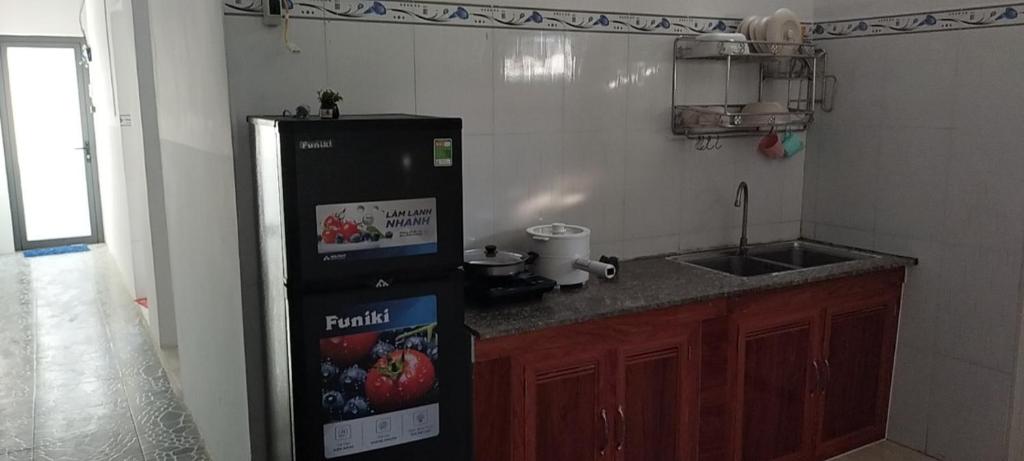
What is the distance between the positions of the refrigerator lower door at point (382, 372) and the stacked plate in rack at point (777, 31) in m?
1.74

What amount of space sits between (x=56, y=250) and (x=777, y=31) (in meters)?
6.72

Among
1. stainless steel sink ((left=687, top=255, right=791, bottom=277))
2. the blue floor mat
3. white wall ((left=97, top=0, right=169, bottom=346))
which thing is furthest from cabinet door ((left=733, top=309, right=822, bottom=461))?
the blue floor mat

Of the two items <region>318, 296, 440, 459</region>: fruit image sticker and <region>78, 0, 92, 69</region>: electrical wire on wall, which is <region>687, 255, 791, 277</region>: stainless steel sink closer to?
<region>318, 296, 440, 459</region>: fruit image sticker

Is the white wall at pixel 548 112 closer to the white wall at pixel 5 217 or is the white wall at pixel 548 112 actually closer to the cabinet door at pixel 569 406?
the cabinet door at pixel 569 406

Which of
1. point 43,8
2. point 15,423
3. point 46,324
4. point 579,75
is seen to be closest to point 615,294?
point 579,75

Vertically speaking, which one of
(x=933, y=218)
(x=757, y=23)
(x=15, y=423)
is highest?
(x=757, y=23)

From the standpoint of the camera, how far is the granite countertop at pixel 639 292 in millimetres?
2086

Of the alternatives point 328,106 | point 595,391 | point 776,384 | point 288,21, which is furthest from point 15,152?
point 776,384

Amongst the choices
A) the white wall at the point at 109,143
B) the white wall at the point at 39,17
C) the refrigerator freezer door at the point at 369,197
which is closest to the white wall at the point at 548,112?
the refrigerator freezer door at the point at 369,197

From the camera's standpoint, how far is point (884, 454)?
2.93m

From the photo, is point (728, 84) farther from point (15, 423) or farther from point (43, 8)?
point (43, 8)

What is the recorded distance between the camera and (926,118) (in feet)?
9.21

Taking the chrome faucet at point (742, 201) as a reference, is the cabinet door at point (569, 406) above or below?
below

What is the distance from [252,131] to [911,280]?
7.99ft
